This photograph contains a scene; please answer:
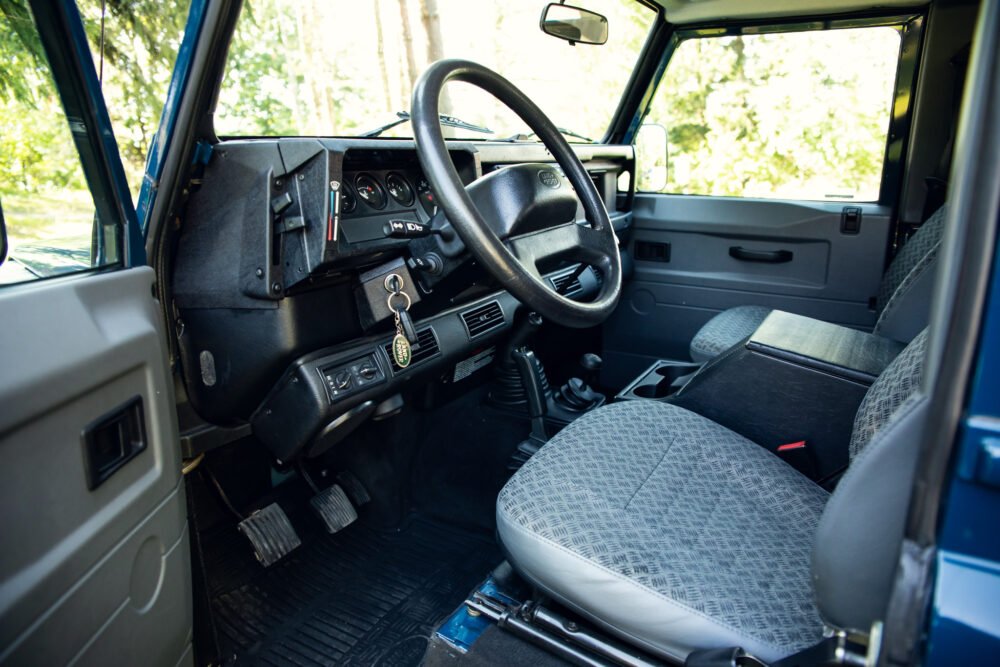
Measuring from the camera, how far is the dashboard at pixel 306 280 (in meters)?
1.47

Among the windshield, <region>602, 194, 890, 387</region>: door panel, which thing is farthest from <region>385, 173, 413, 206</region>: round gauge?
the windshield

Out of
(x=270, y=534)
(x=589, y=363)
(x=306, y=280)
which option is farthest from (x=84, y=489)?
(x=589, y=363)

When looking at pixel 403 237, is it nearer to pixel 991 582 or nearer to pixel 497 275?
pixel 497 275

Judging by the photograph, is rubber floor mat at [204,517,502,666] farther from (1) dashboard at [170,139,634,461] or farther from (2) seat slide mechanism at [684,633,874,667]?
(2) seat slide mechanism at [684,633,874,667]

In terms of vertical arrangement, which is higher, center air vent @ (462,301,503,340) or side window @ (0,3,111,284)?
side window @ (0,3,111,284)

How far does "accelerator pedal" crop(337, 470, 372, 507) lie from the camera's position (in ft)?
7.25

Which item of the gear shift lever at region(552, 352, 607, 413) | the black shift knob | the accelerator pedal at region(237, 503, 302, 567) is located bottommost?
the accelerator pedal at region(237, 503, 302, 567)

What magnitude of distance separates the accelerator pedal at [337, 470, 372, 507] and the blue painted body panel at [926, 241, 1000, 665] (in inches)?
69.7

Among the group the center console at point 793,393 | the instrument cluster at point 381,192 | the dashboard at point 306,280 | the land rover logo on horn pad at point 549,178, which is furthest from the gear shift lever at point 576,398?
the land rover logo on horn pad at point 549,178

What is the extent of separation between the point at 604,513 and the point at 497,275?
47cm

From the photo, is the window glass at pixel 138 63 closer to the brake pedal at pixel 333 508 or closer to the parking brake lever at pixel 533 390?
the brake pedal at pixel 333 508

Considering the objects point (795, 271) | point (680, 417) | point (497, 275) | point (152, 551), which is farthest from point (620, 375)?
point (152, 551)

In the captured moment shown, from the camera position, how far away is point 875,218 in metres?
2.77

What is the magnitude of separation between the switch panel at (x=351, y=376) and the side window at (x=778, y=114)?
6.64 feet
